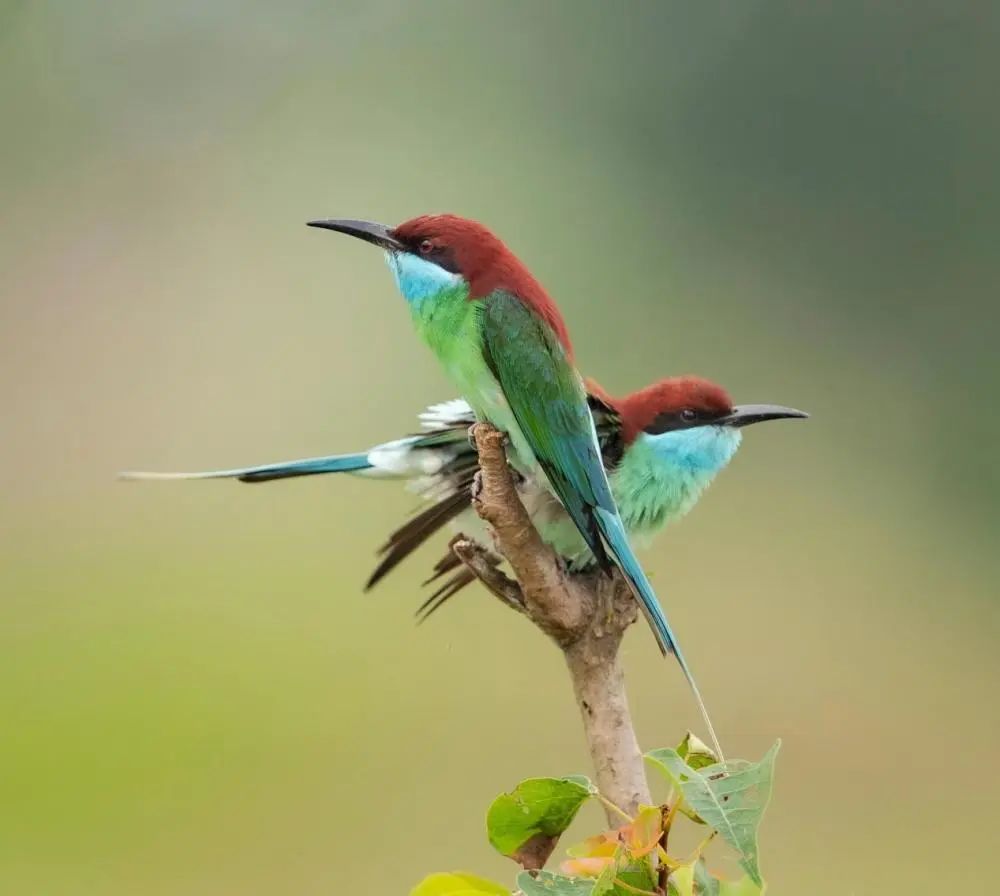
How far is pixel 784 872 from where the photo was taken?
2730 millimetres

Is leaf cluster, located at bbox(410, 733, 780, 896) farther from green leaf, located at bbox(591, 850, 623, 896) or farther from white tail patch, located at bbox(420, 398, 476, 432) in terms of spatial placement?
white tail patch, located at bbox(420, 398, 476, 432)

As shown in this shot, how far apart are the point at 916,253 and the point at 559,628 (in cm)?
360

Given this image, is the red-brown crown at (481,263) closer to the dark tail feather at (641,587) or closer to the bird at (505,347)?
the bird at (505,347)

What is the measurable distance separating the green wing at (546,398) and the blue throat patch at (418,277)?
5 centimetres

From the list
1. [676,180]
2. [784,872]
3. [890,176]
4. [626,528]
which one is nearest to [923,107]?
[890,176]

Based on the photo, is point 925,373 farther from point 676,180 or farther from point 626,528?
point 626,528

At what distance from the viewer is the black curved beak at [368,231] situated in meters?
1.17

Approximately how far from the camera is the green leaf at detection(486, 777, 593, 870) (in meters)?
0.67

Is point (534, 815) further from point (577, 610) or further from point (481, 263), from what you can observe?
point (481, 263)

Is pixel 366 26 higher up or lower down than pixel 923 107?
higher up

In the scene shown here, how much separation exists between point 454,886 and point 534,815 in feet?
0.21

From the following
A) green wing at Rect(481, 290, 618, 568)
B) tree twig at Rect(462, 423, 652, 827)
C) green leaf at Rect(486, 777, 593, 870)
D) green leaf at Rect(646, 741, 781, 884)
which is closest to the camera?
green leaf at Rect(646, 741, 781, 884)

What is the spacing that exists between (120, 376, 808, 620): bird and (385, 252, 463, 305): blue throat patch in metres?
0.14

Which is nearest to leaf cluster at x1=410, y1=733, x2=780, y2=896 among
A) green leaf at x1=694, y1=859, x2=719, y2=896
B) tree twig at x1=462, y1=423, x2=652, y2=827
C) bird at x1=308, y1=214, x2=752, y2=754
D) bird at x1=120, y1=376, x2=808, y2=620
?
green leaf at x1=694, y1=859, x2=719, y2=896
